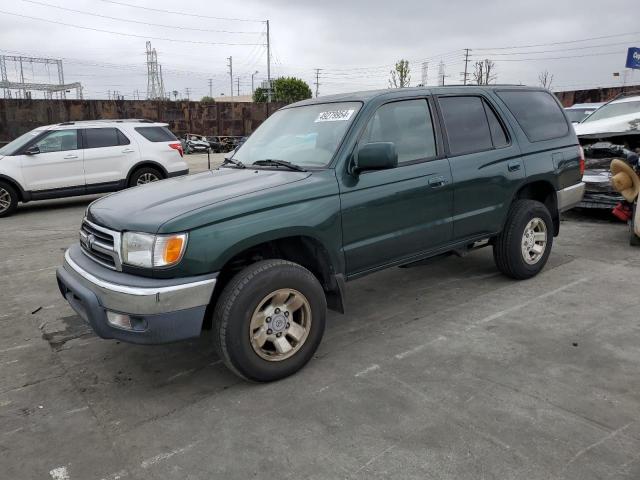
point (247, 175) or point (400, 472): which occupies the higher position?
point (247, 175)

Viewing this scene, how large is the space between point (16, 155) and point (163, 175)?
9.36 ft

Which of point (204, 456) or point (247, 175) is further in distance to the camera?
point (247, 175)

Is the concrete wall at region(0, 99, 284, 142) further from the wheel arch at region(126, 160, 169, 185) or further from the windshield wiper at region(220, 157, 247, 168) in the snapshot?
the windshield wiper at region(220, 157, 247, 168)

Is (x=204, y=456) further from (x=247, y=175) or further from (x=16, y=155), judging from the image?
(x=16, y=155)

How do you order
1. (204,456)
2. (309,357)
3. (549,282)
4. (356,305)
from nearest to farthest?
(204,456), (309,357), (356,305), (549,282)

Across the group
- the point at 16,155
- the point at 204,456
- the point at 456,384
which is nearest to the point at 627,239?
the point at 456,384

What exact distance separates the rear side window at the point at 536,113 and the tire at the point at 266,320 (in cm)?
290

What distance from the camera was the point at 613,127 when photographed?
8.12m

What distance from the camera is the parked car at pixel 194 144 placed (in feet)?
95.8

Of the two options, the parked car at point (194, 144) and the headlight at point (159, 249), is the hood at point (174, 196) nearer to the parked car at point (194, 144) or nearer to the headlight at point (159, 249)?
the headlight at point (159, 249)

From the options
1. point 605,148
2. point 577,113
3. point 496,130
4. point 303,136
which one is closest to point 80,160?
point 303,136

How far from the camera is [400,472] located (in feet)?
8.11

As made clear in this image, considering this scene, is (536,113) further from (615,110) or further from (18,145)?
(18,145)

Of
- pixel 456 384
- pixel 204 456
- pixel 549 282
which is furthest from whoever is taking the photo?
pixel 549 282
